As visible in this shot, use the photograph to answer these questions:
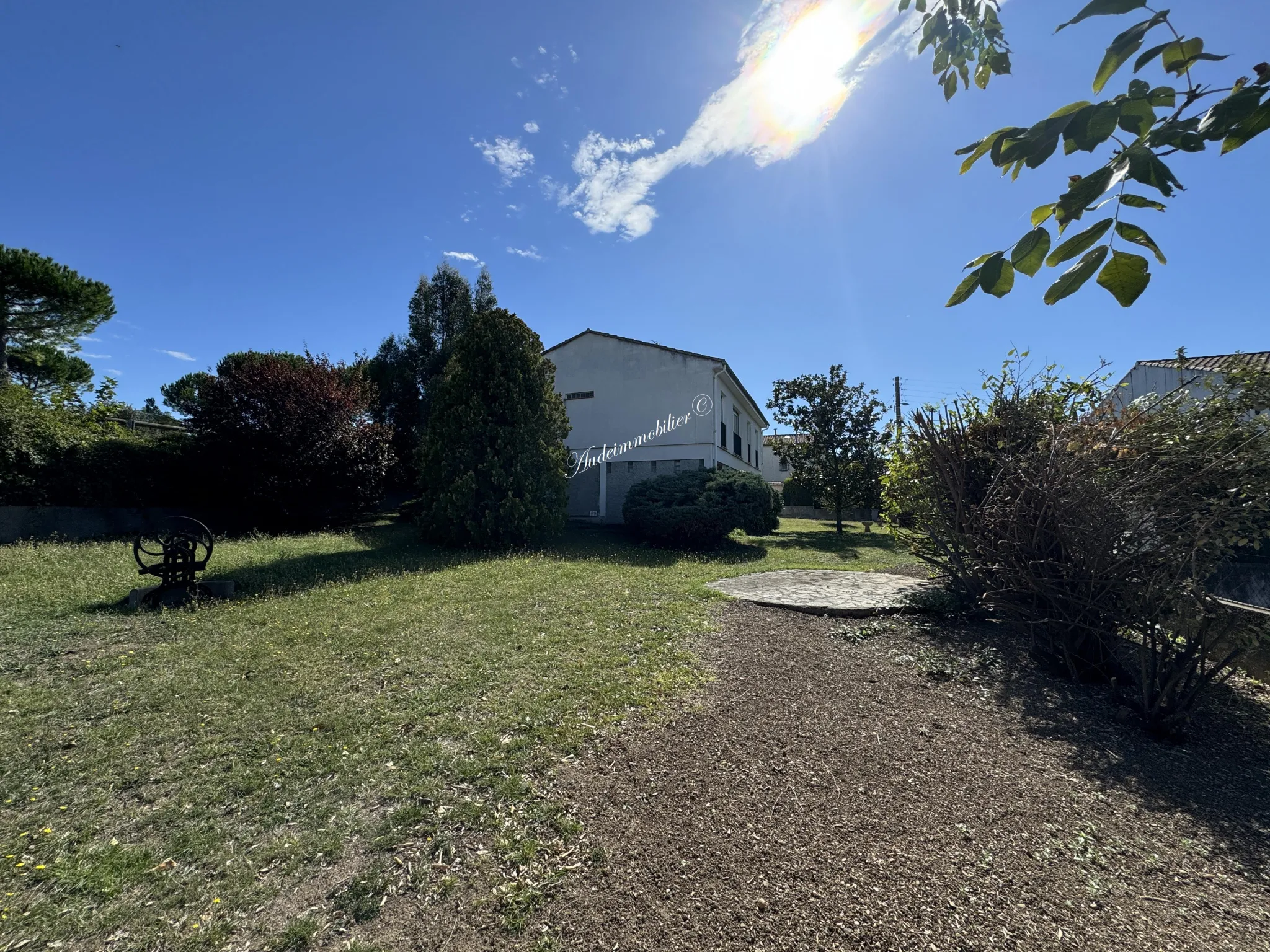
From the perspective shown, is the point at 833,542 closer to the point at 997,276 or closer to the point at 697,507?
the point at 697,507

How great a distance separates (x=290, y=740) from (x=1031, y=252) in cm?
400

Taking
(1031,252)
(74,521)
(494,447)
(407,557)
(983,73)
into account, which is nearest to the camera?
(1031,252)

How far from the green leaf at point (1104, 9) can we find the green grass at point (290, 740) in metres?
2.83

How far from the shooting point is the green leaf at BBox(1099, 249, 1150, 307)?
3.14 ft

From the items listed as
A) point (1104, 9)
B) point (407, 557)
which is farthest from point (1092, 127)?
point (407, 557)

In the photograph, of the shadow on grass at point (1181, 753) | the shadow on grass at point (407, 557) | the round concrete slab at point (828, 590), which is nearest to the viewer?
the shadow on grass at point (1181, 753)

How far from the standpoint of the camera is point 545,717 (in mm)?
3264

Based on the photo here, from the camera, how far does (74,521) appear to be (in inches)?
403

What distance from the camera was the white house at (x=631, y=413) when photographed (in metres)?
15.6

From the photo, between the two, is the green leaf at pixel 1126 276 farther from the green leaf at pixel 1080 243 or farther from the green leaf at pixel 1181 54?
the green leaf at pixel 1181 54

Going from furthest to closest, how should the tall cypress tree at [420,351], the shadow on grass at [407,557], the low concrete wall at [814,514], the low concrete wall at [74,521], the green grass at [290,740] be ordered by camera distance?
the low concrete wall at [814,514], the tall cypress tree at [420,351], the low concrete wall at [74,521], the shadow on grass at [407,557], the green grass at [290,740]

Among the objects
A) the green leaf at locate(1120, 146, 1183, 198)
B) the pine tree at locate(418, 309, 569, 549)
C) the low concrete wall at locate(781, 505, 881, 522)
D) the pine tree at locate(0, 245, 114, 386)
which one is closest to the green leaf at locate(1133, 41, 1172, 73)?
the green leaf at locate(1120, 146, 1183, 198)

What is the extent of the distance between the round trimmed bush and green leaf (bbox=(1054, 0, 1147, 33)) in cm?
1053

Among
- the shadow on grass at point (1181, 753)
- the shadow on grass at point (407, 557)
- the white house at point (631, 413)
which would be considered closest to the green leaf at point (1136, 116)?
the shadow on grass at point (1181, 753)
